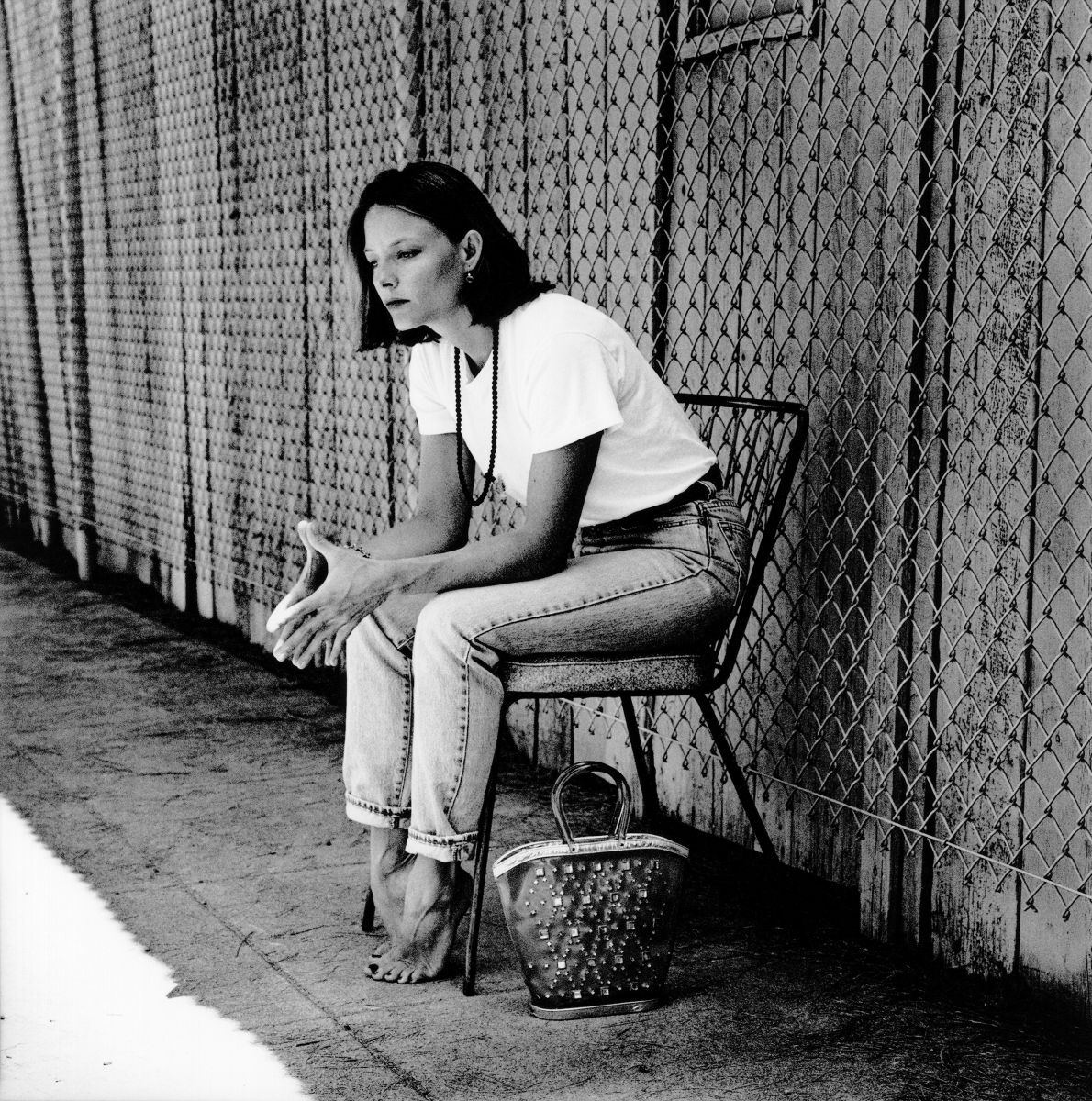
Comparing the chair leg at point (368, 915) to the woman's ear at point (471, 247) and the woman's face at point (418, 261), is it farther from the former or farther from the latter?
the woman's ear at point (471, 247)

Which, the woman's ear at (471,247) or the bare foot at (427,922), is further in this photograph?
the woman's ear at (471,247)

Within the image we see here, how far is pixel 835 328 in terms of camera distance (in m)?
3.23

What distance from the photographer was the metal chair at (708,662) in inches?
111

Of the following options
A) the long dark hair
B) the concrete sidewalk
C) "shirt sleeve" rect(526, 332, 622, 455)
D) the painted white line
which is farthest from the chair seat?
the painted white line

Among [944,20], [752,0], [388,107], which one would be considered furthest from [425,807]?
[388,107]

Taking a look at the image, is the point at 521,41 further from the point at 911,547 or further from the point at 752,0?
the point at 911,547

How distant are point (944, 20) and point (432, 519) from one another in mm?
1414

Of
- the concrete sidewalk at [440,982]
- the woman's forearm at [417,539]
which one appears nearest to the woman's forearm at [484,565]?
the woman's forearm at [417,539]

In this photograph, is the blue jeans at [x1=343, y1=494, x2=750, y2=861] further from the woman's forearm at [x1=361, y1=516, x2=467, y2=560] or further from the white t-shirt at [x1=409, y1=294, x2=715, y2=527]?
the woman's forearm at [x1=361, y1=516, x2=467, y2=560]

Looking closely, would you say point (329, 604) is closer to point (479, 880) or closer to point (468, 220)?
point (479, 880)

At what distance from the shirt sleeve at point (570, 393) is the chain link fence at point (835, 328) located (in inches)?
22.8

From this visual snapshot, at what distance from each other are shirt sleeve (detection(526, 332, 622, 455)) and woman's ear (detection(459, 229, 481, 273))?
11.1 inches

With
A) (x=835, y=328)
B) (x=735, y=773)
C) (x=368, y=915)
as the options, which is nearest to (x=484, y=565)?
(x=735, y=773)

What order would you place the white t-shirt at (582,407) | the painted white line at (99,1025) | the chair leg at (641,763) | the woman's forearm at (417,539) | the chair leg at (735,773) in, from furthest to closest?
the chair leg at (641,763)
the woman's forearm at (417,539)
the chair leg at (735,773)
the white t-shirt at (582,407)
the painted white line at (99,1025)
